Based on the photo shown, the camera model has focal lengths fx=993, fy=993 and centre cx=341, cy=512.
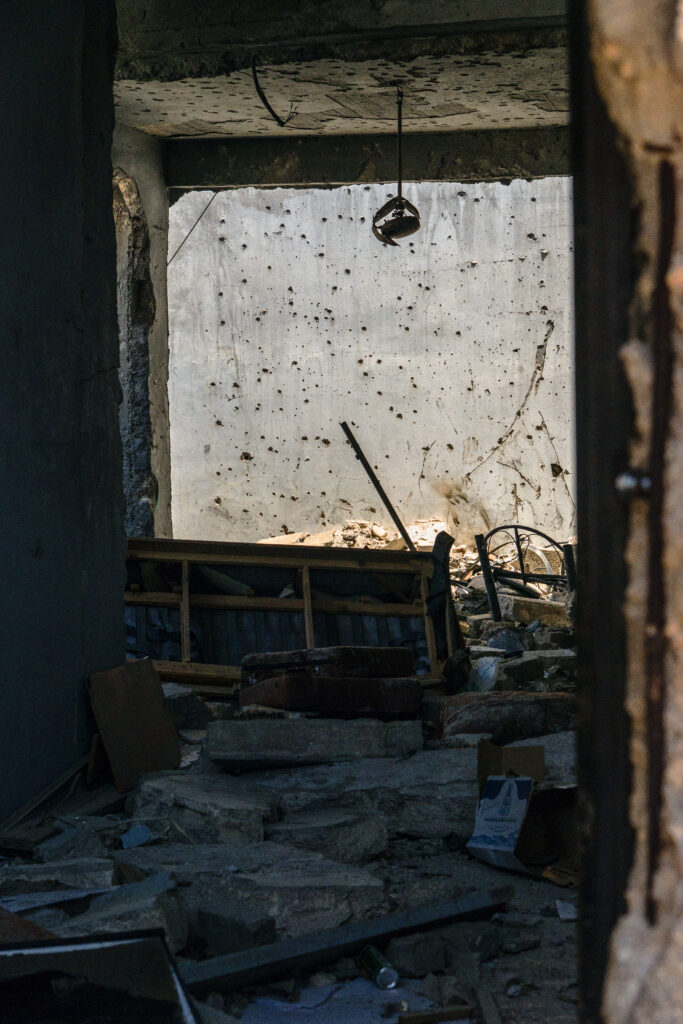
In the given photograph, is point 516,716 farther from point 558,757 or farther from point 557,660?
point 557,660

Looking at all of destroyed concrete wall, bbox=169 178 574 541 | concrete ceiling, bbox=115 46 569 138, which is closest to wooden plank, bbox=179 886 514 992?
concrete ceiling, bbox=115 46 569 138

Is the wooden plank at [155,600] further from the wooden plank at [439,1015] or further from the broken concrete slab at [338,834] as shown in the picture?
the wooden plank at [439,1015]

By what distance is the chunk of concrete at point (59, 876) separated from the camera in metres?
2.72

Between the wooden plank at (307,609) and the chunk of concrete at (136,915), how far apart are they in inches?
121

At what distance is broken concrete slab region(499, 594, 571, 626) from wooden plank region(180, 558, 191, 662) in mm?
2793

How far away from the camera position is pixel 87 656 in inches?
154

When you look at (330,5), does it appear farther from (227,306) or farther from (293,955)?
(227,306)

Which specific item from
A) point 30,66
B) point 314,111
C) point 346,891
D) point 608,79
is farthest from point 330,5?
point 608,79

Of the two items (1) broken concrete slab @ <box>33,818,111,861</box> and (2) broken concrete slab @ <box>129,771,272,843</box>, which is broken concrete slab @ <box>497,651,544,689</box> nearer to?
(2) broken concrete slab @ <box>129,771,272,843</box>

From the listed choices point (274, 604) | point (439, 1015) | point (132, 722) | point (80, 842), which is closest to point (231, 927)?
point (439, 1015)

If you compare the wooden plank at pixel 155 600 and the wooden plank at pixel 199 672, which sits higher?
the wooden plank at pixel 155 600

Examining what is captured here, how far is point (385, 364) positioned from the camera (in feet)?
35.5

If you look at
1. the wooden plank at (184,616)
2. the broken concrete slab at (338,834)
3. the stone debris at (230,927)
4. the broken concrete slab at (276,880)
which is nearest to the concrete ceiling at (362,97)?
the wooden plank at (184,616)

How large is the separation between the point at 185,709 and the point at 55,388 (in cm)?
178
